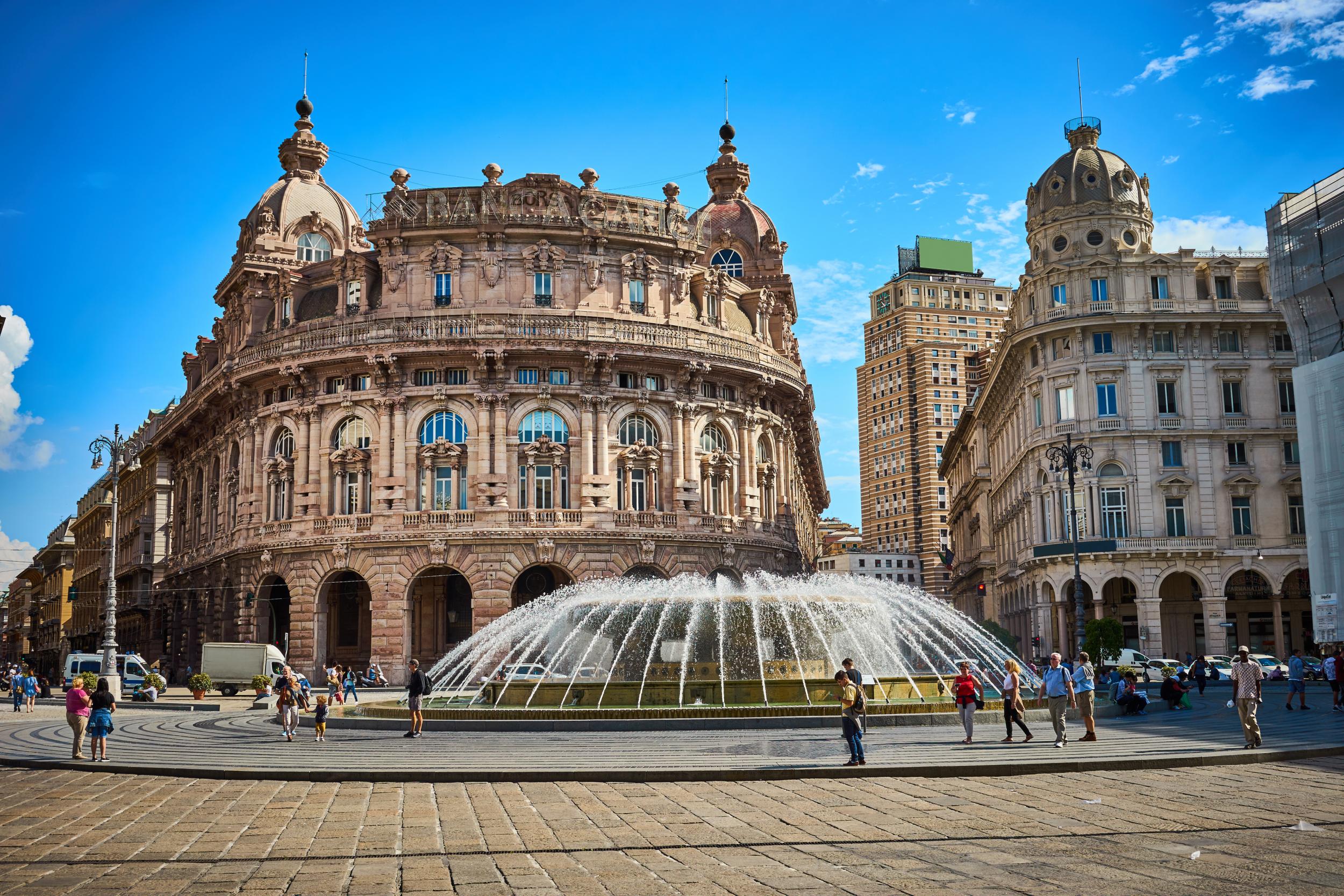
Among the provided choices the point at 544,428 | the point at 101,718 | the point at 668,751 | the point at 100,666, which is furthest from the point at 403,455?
the point at 668,751

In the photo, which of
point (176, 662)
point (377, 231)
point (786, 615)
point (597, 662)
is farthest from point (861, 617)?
point (176, 662)

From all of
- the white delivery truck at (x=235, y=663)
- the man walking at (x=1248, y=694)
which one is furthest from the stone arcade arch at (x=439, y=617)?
the man walking at (x=1248, y=694)

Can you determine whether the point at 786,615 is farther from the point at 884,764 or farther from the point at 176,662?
the point at 176,662

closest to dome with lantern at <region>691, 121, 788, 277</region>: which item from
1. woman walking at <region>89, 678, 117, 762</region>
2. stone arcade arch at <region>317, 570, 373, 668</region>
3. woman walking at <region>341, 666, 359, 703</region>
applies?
stone arcade arch at <region>317, 570, 373, 668</region>

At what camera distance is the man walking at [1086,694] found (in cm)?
2161

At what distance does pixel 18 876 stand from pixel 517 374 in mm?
43412

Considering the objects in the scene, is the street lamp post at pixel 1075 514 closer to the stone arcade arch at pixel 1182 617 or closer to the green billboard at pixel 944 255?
the stone arcade arch at pixel 1182 617

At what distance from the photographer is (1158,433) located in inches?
2192

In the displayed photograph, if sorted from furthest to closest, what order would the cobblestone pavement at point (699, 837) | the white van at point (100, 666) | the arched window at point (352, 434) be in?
the arched window at point (352, 434), the white van at point (100, 666), the cobblestone pavement at point (699, 837)

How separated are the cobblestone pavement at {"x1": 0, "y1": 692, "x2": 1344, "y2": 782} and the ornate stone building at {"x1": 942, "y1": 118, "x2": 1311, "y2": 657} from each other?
27828 mm

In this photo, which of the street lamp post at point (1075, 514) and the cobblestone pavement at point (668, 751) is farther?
the street lamp post at point (1075, 514)

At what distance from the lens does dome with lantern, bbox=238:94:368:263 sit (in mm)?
64375

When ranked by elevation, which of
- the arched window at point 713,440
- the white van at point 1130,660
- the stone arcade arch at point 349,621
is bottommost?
the white van at point 1130,660

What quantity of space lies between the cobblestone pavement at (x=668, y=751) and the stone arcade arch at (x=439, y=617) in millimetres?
25770
